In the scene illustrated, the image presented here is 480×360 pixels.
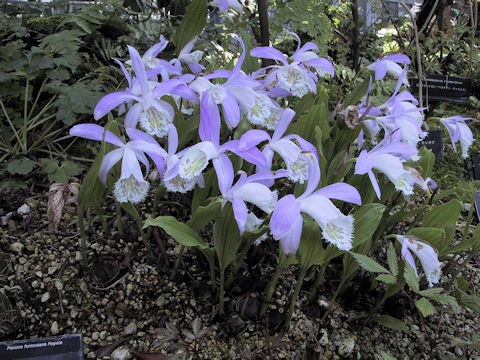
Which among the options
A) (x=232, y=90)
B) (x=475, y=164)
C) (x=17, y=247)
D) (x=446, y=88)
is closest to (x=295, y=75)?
(x=232, y=90)

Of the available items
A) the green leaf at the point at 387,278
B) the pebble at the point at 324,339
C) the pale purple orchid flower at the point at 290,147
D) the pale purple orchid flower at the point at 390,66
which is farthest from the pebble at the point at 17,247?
the pale purple orchid flower at the point at 390,66

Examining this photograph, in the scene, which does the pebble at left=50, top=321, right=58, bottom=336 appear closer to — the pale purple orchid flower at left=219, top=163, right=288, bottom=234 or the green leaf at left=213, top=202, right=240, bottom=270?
the green leaf at left=213, top=202, right=240, bottom=270

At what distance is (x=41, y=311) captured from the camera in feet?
3.67

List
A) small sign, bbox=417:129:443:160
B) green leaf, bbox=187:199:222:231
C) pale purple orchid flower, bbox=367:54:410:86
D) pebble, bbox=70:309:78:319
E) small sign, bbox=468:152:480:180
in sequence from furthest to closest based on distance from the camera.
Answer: small sign, bbox=468:152:480:180
small sign, bbox=417:129:443:160
pale purple orchid flower, bbox=367:54:410:86
pebble, bbox=70:309:78:319
green leaf, bbox=187:199:222:231

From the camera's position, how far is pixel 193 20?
4.26 feet

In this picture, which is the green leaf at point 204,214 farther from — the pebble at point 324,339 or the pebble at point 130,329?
the pebble at point 324,339

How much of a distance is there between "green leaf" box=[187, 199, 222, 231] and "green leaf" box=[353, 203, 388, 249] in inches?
13.0

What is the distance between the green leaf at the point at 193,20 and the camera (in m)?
1.29

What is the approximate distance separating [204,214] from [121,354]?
440 millimetres

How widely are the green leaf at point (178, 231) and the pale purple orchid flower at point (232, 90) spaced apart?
281 mm

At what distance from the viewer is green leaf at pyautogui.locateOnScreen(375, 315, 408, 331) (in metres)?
1.15

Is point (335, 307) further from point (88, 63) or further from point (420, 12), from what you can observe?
point (420, 12)

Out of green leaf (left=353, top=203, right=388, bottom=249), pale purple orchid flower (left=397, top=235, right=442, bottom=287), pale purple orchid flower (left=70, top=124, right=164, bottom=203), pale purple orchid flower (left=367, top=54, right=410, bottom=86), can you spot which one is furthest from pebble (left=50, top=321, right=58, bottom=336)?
pale purple orchid flower (left=367, top=54, right=410, bottom=86)

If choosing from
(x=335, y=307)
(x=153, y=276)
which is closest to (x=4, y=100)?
(x=153, y=276)
